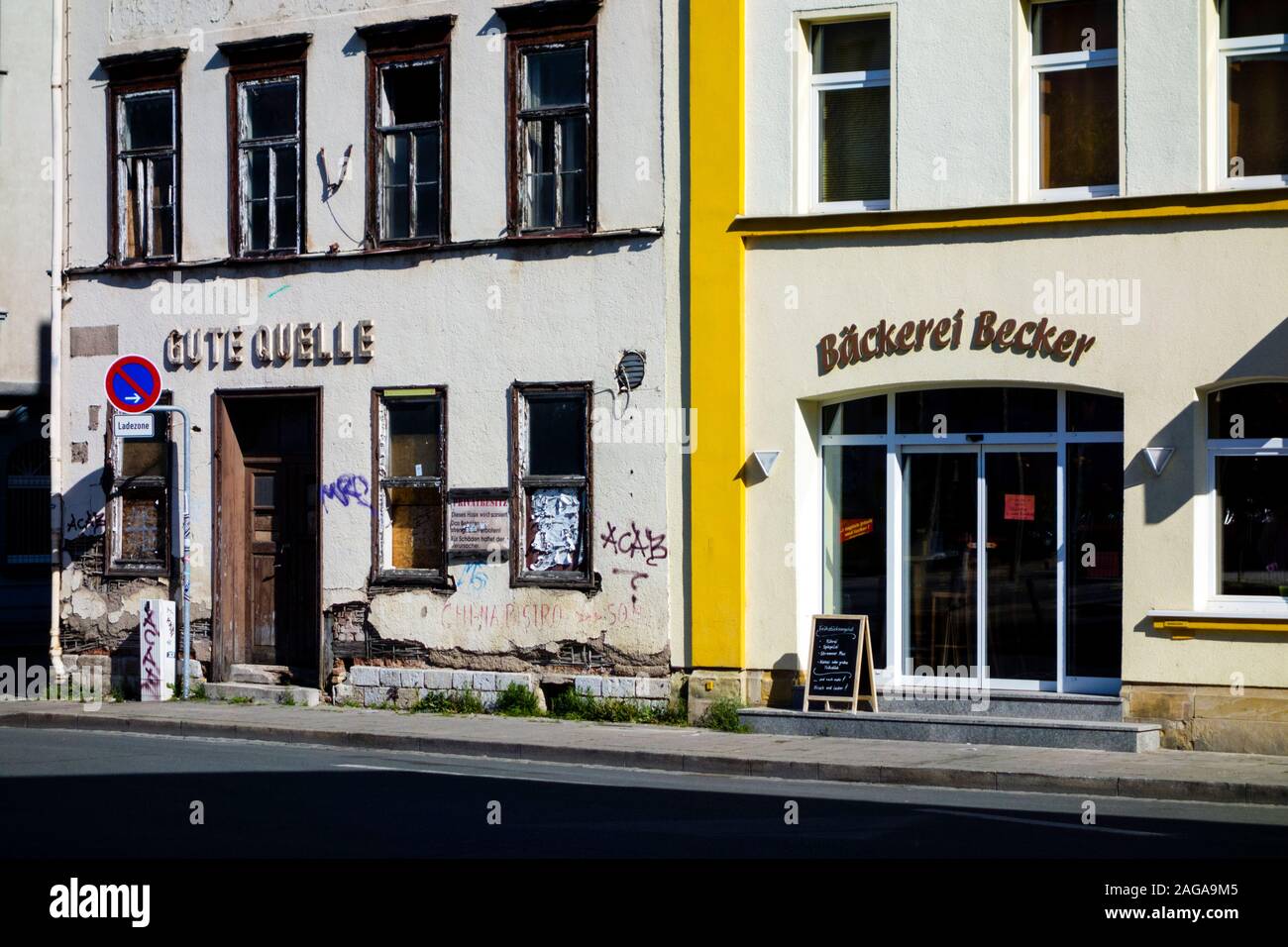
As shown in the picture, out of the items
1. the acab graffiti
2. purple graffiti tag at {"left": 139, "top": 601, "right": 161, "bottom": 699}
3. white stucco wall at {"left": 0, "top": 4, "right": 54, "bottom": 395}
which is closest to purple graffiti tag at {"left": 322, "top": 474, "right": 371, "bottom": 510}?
purple graffiti tag at {"left": 139, "top": 601, "right": 161, "bottom": 699}

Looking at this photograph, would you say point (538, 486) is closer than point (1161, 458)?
No

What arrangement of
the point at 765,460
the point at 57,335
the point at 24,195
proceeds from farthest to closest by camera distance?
the point at 24,195 < the point at 57,335 < the point at 765,460

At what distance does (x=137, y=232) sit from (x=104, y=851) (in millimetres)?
12429

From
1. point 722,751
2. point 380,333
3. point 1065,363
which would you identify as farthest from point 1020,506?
point 380,333

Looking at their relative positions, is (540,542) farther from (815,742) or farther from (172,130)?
(172,130)

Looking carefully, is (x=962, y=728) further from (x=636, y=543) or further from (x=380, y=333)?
(x=380, y=333)

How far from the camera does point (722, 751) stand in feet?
49.3

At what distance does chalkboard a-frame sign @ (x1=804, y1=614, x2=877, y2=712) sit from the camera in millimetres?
16312

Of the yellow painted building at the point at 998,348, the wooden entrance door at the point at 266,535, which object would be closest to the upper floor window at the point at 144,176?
the wooden entrance door at the point at 266,535

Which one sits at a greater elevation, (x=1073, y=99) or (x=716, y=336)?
(x=1073, y=99)

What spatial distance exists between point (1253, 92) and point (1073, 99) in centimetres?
155

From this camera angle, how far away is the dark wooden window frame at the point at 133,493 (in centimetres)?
2047

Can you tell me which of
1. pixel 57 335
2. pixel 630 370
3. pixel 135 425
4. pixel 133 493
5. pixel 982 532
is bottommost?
pixel 982 532
